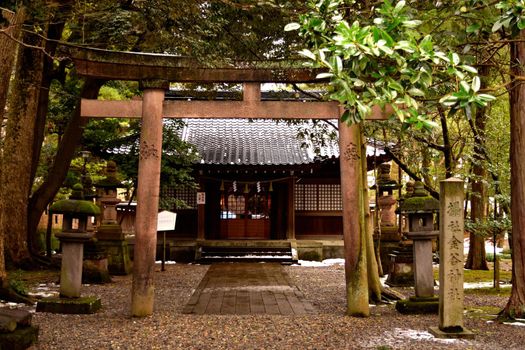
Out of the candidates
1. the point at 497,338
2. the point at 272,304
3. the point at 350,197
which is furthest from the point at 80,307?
the point at 497,338

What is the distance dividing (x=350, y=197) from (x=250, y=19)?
4.64 meters

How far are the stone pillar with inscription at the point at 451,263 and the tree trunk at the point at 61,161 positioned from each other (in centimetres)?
998

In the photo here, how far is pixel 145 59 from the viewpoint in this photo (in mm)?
7852

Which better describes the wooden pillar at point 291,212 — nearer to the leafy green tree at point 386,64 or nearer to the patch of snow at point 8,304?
the patch of snow at point 8,304

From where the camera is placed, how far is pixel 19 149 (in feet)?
41.2

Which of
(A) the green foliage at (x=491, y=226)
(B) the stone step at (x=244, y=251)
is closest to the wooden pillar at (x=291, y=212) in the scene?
(B) the stone step at (x=244, y=251)

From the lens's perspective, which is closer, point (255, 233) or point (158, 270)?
point (158, 270)

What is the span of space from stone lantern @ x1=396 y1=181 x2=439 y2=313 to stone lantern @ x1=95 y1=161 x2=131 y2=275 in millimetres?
8845

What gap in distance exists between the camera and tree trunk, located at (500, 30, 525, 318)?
24.2 ft

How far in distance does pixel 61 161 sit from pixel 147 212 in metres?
6.86

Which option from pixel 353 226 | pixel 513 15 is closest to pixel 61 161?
pixel 353 226

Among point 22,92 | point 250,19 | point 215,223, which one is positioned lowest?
point 215,223

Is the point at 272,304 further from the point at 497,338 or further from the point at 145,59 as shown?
the point at 145,59

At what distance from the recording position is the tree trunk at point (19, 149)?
12.5 metres
